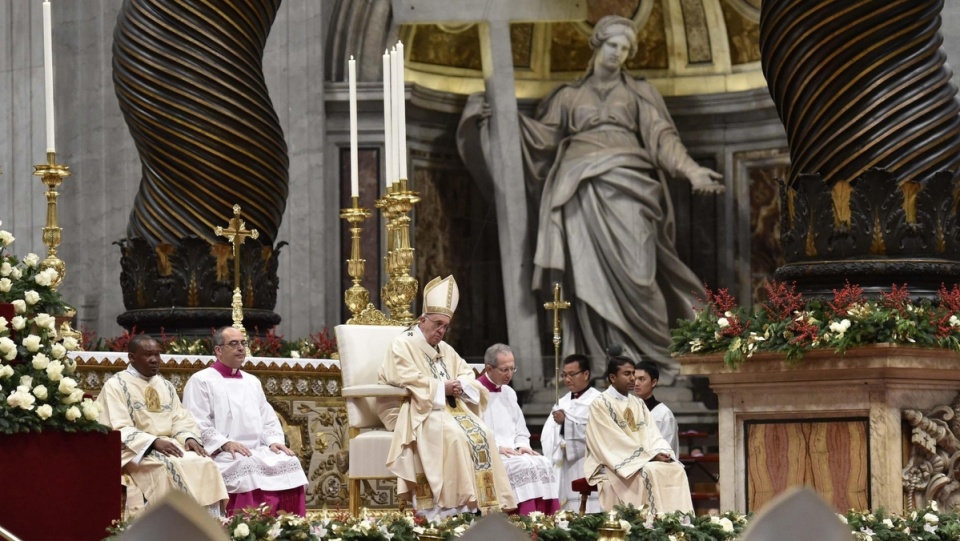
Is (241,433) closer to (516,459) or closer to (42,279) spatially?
(516,459)

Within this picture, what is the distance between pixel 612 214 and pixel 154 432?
5423 millimetres

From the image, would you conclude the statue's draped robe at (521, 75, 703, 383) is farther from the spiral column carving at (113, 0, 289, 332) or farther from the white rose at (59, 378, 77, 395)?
the white rose at (59, 378, 77, 395)

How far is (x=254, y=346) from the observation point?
8727 mm

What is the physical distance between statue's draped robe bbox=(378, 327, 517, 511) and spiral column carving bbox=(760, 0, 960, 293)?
1636 millimetres

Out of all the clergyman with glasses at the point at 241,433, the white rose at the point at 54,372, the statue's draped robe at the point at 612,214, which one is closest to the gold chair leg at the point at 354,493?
the clergyman with glasses at the point at 241,433

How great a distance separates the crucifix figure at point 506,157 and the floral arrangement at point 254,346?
10.4 ft

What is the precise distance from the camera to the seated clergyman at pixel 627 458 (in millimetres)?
8070

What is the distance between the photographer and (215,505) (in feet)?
23.5

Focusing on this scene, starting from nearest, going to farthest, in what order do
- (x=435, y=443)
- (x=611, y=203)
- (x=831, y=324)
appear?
(x=831, y=324) → (x=435, y=443) → (x=611, y=203)

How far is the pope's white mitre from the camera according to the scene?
762cm

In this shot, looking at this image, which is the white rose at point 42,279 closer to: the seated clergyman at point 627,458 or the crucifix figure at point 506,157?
the seated clergyman at point 627,458

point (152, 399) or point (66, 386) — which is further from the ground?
point (66, 386)

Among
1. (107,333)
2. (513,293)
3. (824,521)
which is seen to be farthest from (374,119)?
(824,521)

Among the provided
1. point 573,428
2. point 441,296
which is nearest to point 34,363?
point 441,296
